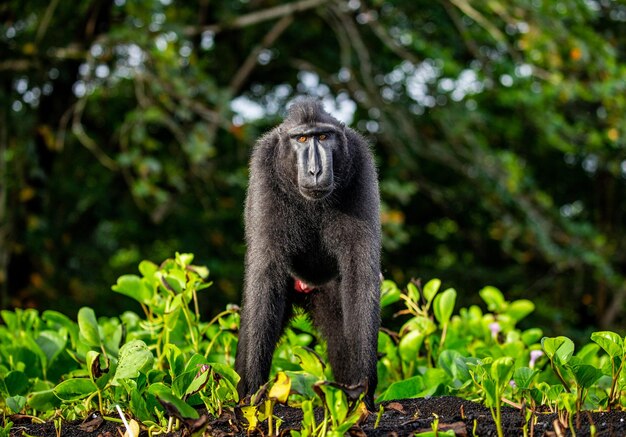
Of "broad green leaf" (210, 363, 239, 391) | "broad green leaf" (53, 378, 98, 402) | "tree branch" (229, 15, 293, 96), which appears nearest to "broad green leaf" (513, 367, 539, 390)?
"broad green leaf" (210, 363, 239, 391)

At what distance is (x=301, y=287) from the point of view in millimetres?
4020

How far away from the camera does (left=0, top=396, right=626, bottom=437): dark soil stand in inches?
95.1

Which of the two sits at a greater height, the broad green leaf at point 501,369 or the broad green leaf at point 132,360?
the broad green leaf at point 501,369

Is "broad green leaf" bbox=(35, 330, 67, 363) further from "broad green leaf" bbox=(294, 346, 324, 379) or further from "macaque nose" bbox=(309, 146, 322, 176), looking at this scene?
"macaque nose" bbox=(309, 146, 322, 176)

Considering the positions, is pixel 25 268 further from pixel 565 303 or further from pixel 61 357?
pixel 565 303

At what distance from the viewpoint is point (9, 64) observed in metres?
7.45

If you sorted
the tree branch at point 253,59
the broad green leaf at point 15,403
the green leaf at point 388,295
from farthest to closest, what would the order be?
1. the tree branch at point 253,59
2. the green leaf at point 388,295
3. the broad green leaf at point 15,403

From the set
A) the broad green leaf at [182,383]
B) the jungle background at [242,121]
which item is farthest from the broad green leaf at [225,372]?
the jungle background at [242,121]

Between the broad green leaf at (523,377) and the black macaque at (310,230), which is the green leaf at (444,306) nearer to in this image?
the black macaque at (310,230)

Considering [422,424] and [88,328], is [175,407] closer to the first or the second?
[422,424]

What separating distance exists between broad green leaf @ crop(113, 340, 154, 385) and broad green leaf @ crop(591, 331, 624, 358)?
1.45 meters

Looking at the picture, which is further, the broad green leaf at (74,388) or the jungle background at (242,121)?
the jungle background at (242,121)

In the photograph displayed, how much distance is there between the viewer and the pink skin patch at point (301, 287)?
3.99 m

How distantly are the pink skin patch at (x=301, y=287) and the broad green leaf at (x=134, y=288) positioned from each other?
700mm
